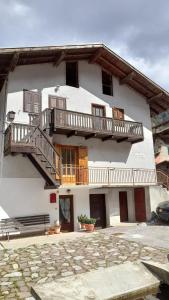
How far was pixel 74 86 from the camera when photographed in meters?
17.5

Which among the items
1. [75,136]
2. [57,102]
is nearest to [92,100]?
[57,102]

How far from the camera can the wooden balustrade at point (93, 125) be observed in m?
14.9

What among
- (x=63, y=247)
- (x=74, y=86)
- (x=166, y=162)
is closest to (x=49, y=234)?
(x=63, y=247)

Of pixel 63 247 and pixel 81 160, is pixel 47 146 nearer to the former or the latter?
pixel 81 160

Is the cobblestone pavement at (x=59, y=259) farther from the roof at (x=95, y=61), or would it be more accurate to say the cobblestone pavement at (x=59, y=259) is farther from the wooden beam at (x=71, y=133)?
the roof at (x=95, y=61)

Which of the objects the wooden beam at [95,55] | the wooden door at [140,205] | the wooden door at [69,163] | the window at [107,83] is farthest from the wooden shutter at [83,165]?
the wooden beam at [95,55]

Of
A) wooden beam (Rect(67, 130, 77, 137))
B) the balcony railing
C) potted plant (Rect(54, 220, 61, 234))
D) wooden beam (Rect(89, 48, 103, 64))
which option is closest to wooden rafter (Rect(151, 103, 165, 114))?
the balcony railing

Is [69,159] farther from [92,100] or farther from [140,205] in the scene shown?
[140,205]

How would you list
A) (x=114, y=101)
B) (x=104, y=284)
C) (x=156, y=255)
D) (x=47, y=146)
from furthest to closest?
(x=114, y=101) → (x=47, y=146) → (x=156, y=255) → (x=104, y=284)

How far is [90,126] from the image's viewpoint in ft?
53.2

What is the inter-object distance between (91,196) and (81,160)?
2.49 meters

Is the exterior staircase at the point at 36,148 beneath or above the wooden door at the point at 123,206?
above

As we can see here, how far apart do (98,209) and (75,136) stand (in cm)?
491

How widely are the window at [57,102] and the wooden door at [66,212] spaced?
544 cm
